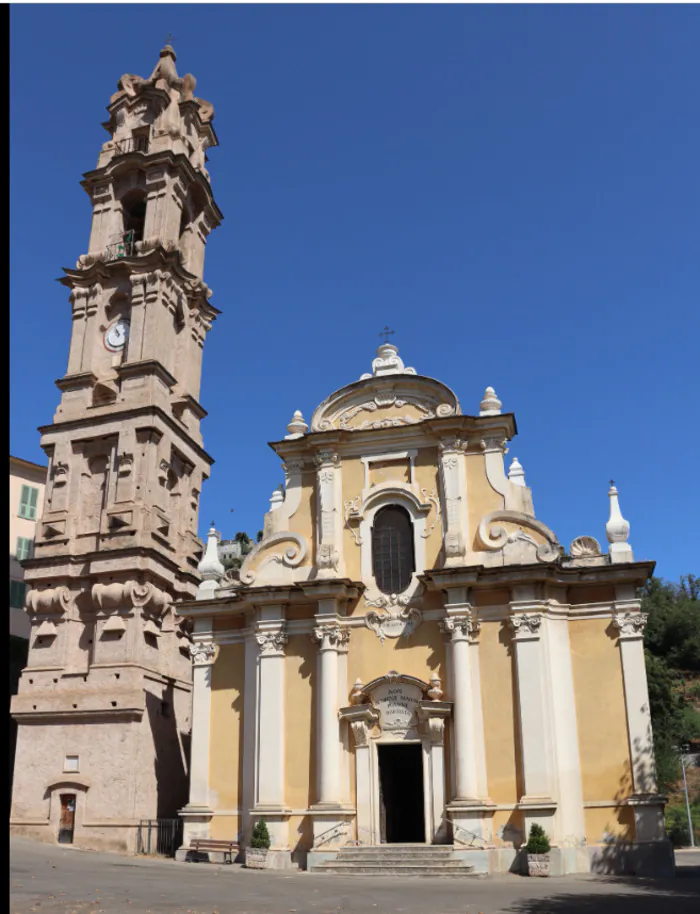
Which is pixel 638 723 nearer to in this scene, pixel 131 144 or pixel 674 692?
pixel 674 692

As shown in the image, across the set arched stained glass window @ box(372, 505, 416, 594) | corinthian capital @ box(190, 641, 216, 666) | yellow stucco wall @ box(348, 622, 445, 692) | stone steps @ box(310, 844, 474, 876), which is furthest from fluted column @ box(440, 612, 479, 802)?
corinthian capital @ box(190, 641, 216, 666)

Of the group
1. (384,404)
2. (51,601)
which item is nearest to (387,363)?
(384,404)

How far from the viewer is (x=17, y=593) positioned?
1459 inches

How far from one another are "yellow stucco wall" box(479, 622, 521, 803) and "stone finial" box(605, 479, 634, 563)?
141 inches

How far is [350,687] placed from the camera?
2344 cm

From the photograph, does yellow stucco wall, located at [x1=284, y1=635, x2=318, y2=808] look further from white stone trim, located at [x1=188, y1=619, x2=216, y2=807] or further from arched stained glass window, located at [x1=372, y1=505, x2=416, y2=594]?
arched stained glass window, located at [x1=372, y1=505, x2=416, y2=594]

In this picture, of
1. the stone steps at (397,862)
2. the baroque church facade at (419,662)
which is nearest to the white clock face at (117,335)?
the baroque church facade at (419,662)

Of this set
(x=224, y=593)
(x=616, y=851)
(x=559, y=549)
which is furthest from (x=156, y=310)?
(x=616, y=851)

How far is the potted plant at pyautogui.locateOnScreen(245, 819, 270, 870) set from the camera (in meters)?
21.6

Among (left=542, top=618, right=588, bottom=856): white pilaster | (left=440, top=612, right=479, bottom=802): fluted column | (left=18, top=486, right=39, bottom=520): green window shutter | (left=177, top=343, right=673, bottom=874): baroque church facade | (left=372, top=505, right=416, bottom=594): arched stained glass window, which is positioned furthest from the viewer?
(left=18, top=486, right=39, bottom=520): green window shutter

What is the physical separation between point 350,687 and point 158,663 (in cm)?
835

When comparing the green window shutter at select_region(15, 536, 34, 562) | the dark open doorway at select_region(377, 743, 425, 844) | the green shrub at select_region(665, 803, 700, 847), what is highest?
the green window shutter at select_region(15, 536, 34, 562)

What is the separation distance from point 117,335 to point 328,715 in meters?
17.7

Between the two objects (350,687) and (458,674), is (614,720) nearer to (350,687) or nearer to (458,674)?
(458,674)
